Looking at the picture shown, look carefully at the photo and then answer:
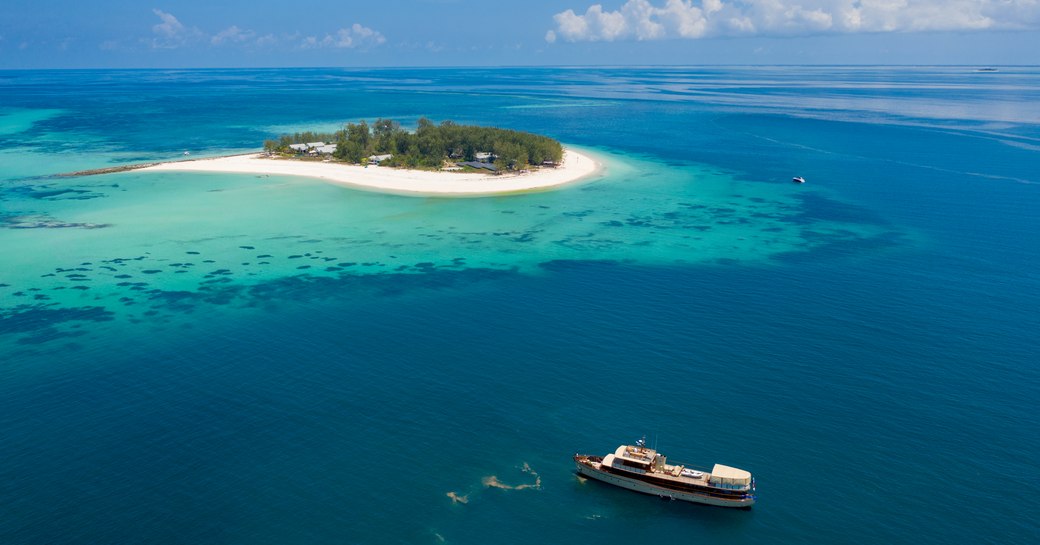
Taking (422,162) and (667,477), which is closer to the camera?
(667,477)

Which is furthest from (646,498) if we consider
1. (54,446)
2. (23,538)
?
(54,446)

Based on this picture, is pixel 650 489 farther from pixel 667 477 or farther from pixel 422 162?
pixel 422 162

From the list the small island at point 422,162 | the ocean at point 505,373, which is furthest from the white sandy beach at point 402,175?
the ocean at point 505,373

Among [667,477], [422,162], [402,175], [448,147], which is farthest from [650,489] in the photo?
[448,147]

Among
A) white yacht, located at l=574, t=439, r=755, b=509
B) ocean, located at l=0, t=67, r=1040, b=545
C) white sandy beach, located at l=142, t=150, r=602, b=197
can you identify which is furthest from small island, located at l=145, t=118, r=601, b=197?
white yacht, located at l=574, t=439, r=755, b=509

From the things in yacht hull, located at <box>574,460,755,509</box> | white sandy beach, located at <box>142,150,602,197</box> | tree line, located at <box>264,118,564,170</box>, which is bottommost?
yacht hull, located at <box>574,460,755,509</box>

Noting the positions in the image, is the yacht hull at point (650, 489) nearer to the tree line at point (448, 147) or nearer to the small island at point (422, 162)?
the small island at point (422, 162)

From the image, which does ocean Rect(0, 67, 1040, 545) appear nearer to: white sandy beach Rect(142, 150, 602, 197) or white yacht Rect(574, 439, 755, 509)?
white yacht Rect(574, 439, 755, 509)
